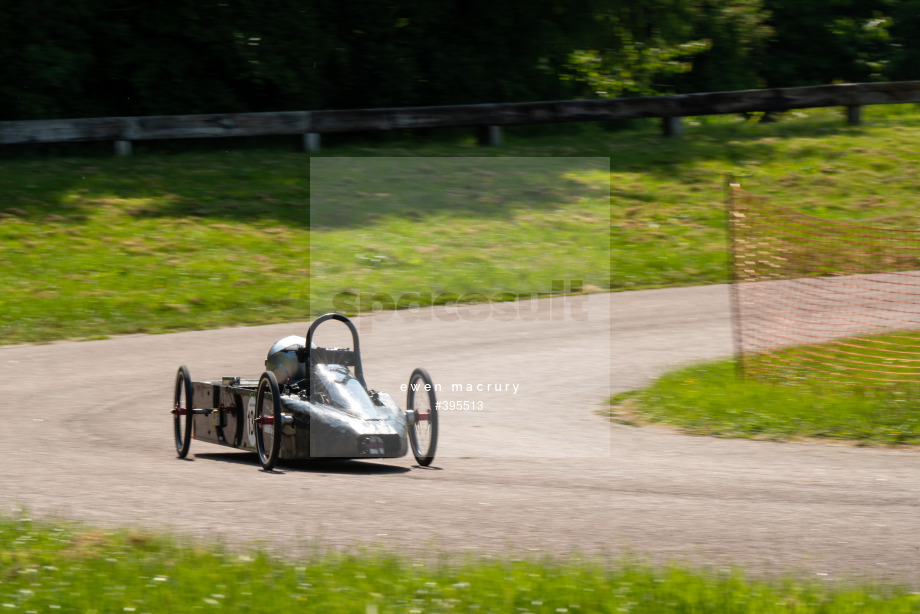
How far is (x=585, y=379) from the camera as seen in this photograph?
13.5m

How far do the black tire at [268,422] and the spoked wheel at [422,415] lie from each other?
3.56ft

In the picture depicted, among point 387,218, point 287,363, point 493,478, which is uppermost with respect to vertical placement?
point 387,218

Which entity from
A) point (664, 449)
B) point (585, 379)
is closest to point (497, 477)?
point (664, 449)

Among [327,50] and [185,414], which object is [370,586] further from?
[327,50]

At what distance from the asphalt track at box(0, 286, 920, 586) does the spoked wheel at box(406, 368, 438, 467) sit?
0.18 m

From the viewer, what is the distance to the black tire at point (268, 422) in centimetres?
888

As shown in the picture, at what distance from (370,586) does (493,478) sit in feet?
10.4

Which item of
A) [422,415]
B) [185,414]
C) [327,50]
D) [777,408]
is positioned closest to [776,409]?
[777,408]

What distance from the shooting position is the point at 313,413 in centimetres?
892

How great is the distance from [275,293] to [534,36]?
13.2 metres

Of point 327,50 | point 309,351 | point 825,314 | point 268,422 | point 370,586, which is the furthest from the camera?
point 327,50

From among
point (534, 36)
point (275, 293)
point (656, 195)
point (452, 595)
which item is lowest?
point (452, 595)

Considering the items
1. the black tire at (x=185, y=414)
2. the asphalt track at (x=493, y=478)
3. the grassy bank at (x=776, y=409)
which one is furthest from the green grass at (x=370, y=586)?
the grassy bank at (x=776, y=409)

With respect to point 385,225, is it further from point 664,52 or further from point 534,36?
point 664,52
